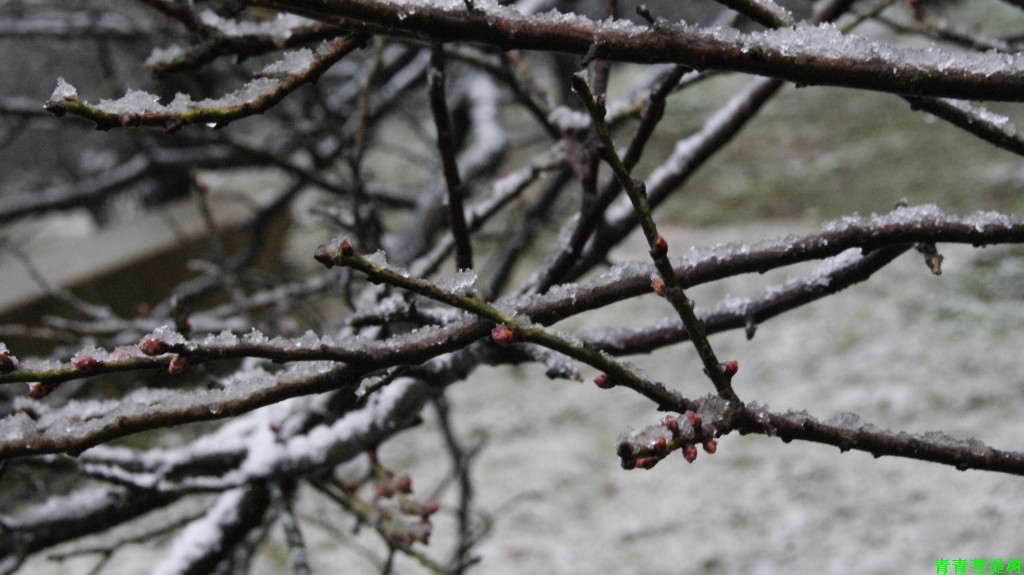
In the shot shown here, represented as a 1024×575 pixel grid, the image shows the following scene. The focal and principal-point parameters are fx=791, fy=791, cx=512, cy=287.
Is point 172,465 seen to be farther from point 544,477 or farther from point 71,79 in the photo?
point 71,79

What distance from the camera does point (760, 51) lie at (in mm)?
543

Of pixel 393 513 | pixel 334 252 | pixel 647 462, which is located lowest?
pixel 647 462

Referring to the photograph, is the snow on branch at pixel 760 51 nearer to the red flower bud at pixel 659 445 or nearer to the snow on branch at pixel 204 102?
the snow on branch at pixel 204 102

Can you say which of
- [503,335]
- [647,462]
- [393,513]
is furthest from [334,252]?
[393,513]

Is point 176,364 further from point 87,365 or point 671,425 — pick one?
point 671,425

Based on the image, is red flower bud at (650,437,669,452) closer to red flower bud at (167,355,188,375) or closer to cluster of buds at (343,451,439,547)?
red flower bud at (167,355,188,375)

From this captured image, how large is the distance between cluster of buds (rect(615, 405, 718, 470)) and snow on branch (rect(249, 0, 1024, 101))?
0.24 meters

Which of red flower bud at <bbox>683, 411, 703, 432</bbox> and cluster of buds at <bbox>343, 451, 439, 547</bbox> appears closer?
red flower bud at <bbox>683, 411, 703, 432</bbox>

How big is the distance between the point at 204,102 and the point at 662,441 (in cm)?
39

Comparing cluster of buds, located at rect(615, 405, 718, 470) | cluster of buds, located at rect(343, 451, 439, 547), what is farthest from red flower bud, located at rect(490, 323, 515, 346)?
cluster of buds, located at rect(343, 451, 439, 547)

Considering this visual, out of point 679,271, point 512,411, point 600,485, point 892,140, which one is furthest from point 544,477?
point 892,140

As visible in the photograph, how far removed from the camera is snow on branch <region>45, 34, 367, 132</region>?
493mm

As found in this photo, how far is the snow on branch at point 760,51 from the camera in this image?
54 centimetres

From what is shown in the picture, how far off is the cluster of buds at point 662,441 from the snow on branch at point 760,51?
0.24 metres
